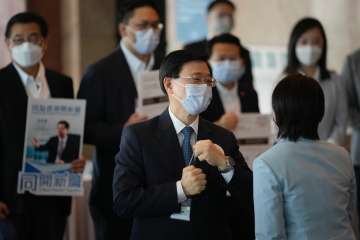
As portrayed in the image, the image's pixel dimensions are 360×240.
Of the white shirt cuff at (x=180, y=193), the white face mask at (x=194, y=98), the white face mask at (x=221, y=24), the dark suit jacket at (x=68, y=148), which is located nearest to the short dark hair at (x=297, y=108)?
the white face mask at (x=194, y=98)

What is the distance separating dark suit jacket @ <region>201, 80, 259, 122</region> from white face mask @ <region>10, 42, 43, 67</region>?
1.08 meters

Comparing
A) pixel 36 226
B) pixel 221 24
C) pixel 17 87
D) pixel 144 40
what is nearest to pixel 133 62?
pixel 144 40

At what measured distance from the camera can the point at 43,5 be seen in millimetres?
5074

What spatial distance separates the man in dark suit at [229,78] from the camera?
149 inches

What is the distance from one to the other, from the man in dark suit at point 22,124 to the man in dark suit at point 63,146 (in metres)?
0.06

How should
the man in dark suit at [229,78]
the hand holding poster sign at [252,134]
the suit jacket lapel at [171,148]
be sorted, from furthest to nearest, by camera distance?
the man in dark suit at [229,78] → the hand holding poster sign at [252,134] → the suit jacket lapel at [171,148]

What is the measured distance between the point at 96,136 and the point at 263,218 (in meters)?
1.40

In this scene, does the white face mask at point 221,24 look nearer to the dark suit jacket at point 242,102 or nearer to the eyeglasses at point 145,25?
the dark suit jacket at point 242,102

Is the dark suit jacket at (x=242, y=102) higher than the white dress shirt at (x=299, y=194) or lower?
higher

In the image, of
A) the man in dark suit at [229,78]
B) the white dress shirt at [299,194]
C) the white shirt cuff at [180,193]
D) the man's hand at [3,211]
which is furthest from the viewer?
the man in dark suit at [229,78]

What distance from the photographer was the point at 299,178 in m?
2.25

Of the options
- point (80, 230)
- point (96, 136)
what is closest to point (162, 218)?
point (96, 136)

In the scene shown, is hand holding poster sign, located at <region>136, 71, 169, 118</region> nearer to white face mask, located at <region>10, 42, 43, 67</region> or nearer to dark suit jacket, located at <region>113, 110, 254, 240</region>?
white face mask, located at <region>10, 42, 43, 67</region>

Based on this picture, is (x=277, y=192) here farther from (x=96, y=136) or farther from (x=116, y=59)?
(x=116, y=59)
